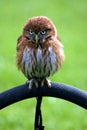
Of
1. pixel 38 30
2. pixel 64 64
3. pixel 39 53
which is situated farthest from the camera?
pixel 64 64

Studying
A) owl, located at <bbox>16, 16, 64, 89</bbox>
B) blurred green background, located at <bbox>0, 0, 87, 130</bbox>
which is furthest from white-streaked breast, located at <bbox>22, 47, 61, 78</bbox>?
blurred green background, located at <bbox>0, 0, 87, 130</bbox>

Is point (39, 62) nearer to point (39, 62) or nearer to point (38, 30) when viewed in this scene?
point (39, 62)

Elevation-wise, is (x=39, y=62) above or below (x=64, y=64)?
above

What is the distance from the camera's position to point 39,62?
4191 mm

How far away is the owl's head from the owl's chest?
9 centimetres

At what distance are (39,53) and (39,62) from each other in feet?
0.23

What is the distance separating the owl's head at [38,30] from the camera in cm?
393

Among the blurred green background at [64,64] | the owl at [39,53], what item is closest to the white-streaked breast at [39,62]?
the owl at [39,53]

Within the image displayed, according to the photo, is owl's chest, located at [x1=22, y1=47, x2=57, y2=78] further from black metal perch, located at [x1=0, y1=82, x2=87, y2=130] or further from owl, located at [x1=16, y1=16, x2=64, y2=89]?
black metal perch, located at [x1=0, y1=82, x2=87, y2=130]

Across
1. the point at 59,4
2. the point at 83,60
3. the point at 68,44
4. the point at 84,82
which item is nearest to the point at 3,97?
the point at 84,82

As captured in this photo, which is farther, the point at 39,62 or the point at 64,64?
the point at 64,64

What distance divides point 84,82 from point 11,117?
1855 millimetres

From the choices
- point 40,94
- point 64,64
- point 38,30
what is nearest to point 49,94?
point 40,94

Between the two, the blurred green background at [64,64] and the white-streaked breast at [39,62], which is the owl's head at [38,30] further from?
the blurred green background at [64,64]
